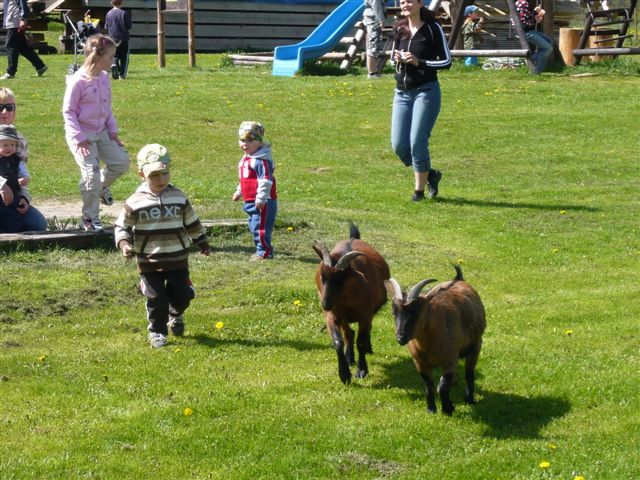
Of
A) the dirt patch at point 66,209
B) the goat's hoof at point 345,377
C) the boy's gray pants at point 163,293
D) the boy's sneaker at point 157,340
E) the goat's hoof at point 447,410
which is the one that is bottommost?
the dirt patch at point 66,209

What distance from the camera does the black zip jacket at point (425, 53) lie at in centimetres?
1293

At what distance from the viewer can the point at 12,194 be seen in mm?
10875

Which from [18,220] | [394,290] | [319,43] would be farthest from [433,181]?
[319,43]

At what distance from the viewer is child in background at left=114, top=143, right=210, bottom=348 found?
8.07 metres

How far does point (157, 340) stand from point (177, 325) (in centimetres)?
31

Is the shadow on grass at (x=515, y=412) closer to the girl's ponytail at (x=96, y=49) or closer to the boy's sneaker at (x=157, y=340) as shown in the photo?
the boy's sneaker at (x=157, y=340)

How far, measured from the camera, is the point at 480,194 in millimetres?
14766

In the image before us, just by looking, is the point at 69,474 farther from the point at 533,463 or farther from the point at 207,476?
the point at 533,463

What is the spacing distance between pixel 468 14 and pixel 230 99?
35.4 feet

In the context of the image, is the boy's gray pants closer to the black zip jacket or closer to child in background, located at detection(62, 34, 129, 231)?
child in background, located at detection(62, 34, 129, 231)

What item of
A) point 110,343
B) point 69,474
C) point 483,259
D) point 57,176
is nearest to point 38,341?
point 110,343

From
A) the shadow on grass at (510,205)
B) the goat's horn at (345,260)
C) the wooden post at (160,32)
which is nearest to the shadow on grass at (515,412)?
the goat's horn at (345,260)

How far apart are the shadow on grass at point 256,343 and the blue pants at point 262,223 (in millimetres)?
2152

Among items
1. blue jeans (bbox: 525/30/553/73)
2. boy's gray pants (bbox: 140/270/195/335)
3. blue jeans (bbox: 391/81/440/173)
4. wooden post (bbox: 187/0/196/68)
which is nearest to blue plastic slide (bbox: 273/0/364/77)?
wooden post (bbox: 187/0/196/68)
